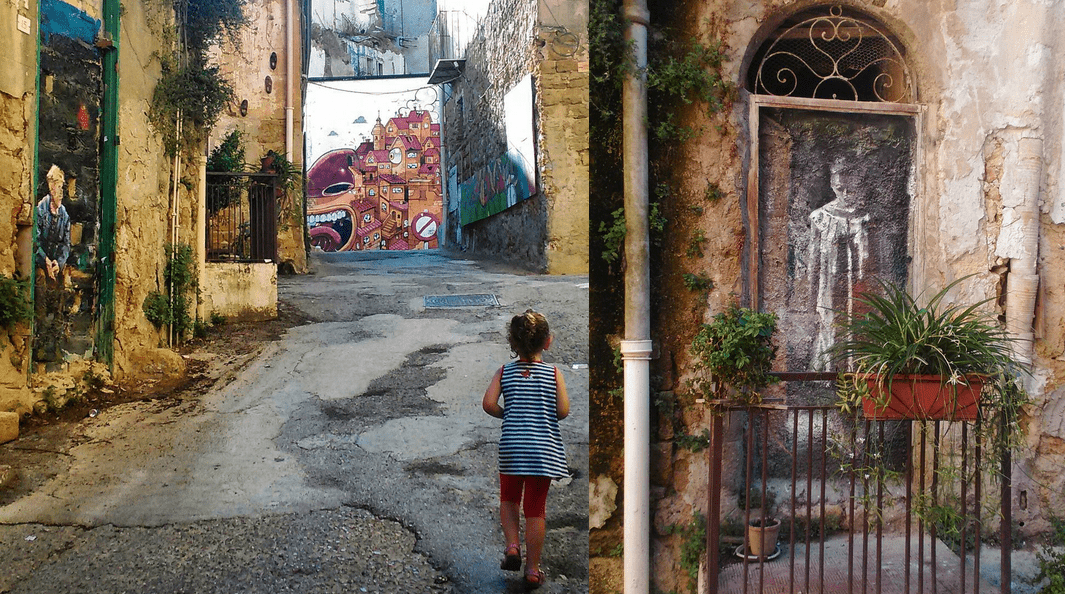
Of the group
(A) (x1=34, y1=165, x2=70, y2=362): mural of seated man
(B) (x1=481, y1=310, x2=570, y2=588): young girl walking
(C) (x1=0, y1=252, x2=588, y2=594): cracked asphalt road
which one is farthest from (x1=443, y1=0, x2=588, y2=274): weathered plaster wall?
(B) (x1=481, y1=310, x2=570, y2=588): young girl walking

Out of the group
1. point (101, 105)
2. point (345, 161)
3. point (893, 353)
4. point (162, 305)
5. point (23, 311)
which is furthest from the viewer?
point (345, 161)

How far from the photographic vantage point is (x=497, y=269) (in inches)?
343

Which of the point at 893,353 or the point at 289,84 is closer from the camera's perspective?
the point at 893,353

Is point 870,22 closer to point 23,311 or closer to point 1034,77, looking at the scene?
point 1034,77

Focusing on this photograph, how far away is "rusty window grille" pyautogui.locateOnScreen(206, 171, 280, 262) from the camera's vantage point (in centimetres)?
607

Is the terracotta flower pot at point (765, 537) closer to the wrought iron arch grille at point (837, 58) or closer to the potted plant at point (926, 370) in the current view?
the potted plant at point (926, 370)

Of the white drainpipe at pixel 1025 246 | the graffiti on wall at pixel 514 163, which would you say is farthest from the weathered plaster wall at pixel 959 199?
the graffiti on wall at pixel 514 163

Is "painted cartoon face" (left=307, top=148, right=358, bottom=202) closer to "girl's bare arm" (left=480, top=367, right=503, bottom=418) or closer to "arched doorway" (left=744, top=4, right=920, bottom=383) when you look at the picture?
"arched doorway" (left=744, top=4, right=920, bottom=383)

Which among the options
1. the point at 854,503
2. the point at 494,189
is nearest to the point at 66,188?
the point at 854,503

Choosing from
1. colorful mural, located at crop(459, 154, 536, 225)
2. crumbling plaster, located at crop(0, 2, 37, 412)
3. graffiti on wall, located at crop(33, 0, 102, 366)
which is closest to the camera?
crumbling plaster, located at crop(0, 2, 37, 412)

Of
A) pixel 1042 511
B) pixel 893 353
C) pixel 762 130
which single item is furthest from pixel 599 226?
pixel 1042 511

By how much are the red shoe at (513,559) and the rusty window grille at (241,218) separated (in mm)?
4525

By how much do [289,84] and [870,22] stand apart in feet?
20.9

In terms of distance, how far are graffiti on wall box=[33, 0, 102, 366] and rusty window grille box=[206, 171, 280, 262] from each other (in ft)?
6.25
